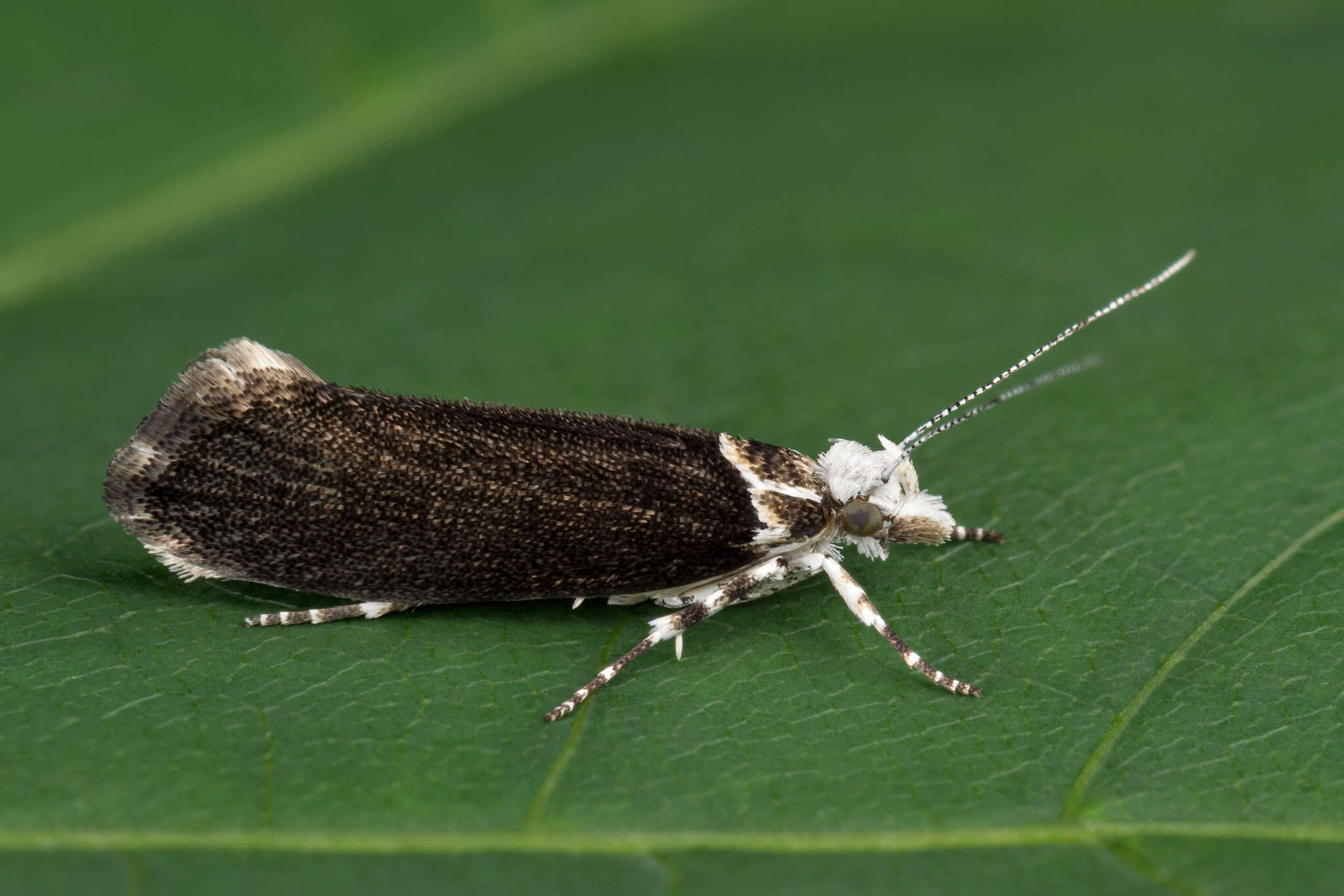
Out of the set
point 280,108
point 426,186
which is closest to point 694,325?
point 426,186

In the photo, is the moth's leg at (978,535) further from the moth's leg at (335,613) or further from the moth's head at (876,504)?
the moth's leg at (335,613)

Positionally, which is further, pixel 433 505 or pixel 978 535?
pixel 978 535

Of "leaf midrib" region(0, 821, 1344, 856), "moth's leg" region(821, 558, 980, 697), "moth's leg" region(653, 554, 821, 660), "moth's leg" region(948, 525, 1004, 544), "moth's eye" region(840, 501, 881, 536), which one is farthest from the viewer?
"moth's leg" region(948, 525, 1004, 544)

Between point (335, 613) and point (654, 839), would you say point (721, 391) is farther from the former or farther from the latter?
point (654, 839)

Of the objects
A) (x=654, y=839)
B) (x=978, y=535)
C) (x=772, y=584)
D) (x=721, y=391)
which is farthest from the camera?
(x=721, y=391)

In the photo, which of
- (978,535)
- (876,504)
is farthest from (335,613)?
(978,535)

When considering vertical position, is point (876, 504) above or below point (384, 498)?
below

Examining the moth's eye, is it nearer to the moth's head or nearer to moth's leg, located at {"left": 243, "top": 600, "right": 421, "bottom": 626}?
the moth's head

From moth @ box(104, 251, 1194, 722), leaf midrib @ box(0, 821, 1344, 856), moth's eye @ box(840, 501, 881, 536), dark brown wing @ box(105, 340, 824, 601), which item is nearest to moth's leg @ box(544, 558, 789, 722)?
moth @ box(104, 251, 1194, 722)
